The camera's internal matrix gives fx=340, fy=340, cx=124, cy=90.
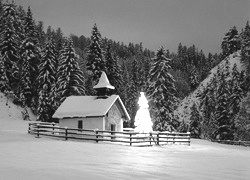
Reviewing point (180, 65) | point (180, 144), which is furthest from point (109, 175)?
point (180, 65)

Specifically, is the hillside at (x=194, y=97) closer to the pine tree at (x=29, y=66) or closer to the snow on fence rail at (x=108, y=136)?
the pine tree at (x=29, y=66)

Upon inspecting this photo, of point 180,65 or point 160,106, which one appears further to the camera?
point 180,65

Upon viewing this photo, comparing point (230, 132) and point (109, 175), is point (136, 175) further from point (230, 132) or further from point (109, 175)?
point (230, 132)

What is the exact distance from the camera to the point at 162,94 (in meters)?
49.7

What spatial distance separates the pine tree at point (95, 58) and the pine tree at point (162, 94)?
1062 centimetres

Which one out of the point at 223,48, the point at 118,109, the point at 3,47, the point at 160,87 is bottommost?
the point at 118,109

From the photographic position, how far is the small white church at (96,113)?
119 ft

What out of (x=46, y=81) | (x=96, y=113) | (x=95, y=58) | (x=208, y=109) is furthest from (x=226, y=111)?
(x=46, y=81)

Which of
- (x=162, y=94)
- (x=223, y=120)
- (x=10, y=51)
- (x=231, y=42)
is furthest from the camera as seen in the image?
(x=231, y=42)

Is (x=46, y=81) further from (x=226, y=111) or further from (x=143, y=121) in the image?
(x=226, y=111)

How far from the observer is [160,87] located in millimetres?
50000

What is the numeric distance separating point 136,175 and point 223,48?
10797cm

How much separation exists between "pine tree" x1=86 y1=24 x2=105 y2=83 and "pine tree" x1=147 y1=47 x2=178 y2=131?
10619 mm

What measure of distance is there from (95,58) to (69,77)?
28.1 ft
